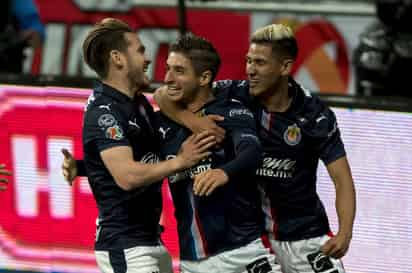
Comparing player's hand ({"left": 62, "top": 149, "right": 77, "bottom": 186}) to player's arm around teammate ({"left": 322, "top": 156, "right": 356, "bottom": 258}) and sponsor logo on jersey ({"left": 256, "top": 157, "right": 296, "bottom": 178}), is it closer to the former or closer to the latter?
sponsor logo on jersey ({"left": 256, "top": 157, "right": 296, "bottom": 178})

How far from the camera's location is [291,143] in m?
6.09

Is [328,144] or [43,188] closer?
[328,144]

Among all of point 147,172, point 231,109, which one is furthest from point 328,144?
point 147,172

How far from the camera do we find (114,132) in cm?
568

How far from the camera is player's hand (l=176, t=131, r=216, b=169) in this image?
5.52 m

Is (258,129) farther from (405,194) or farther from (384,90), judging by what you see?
(384,90)

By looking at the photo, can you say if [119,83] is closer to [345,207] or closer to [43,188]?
[345,207]

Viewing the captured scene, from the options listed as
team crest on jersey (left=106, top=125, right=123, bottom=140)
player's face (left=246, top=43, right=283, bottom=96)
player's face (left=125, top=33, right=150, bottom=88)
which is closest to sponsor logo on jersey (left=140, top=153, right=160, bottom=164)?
team crest on jersey (left=106, top=125, right=123, bottom=140)

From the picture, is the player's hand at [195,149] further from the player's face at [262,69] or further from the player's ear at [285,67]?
the player's ear at [285,67]

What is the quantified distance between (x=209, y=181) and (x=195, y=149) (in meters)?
0.20

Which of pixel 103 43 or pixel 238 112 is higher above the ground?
pixel 103 43

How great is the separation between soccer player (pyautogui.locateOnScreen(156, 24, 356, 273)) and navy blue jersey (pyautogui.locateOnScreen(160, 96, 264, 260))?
17 cm

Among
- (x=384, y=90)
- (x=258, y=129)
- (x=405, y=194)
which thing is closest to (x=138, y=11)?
(x=384, y=90)

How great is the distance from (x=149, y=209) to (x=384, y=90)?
17.5ft
